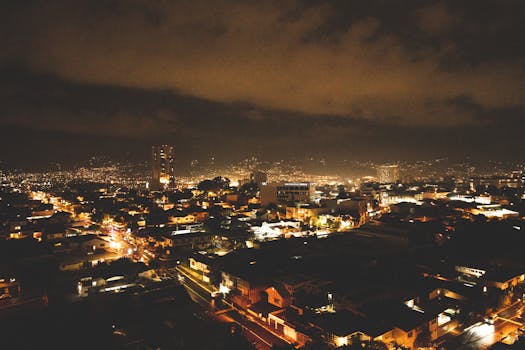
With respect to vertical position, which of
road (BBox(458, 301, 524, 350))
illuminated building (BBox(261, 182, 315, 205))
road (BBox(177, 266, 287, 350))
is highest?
illuminated building (BBox(261, 182, 315, 205))

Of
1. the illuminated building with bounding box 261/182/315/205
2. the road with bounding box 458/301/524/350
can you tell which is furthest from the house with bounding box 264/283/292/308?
the illuminated building with bounding box 261/182/315/205

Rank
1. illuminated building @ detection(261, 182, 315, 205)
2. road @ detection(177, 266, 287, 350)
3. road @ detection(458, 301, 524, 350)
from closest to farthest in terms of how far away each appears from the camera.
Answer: road @ detection(458, 301, 524, 350)
road @ detection(177, 266, 287, 350)
illuminated building @ detection(261, 182, 315, 205)

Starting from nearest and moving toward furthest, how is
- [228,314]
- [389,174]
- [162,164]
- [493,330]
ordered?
1. [493,330]
2. [228,314]
3. [162,164]
4. [389,174]

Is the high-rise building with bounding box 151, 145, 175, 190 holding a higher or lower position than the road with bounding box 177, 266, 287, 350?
higher

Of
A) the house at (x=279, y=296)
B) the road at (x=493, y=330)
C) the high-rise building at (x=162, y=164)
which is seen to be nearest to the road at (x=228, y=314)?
the house at (x=279, y=296)

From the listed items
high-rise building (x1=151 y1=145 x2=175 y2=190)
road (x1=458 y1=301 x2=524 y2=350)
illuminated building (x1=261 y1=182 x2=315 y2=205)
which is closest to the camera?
road (x1=458 y1=301 x2=524 y2=350)

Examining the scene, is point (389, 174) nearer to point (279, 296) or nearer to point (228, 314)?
point (279, 296)

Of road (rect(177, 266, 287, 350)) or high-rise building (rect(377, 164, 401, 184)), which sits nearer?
road (rect(177, 266, 287, 350))

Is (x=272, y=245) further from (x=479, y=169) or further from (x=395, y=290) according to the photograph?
(x=479, y=169)

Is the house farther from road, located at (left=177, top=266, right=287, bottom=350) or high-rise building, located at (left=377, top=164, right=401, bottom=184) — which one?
high-rise building, located at (left=377, top=164, right=401, bottom=184)

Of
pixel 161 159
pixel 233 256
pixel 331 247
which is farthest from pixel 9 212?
pixel 161 159

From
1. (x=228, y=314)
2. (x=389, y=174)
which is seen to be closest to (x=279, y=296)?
(x=228, y=314)
